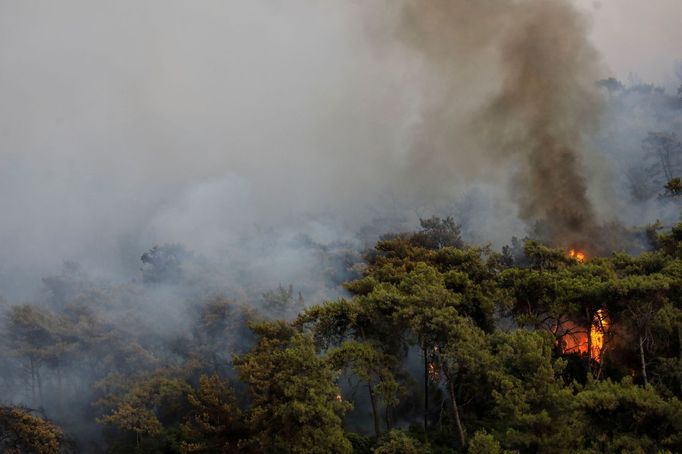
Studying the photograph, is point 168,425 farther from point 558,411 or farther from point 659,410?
point 659,410

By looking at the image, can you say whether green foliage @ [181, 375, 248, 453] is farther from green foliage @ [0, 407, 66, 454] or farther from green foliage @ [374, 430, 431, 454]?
green foliage @ [0, 407, 66, 454]

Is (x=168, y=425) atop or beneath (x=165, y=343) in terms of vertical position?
beneath

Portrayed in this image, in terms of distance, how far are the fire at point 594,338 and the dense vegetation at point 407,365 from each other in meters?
0.50

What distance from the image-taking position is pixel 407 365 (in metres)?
41.3

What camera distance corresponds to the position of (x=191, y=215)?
90062 mm

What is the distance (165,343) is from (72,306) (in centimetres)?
A: 862

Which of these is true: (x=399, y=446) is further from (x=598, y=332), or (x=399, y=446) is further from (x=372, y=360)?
(x=598, y=332)

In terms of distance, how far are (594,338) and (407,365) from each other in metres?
13.8

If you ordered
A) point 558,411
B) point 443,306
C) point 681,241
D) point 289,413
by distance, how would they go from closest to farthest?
point 558,411 → point 289,413 → point 443,306 → point 681,241

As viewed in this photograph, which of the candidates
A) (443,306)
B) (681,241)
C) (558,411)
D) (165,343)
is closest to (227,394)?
(443,306)

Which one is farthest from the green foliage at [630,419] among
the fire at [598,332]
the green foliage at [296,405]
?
the green foliage at [296,405]

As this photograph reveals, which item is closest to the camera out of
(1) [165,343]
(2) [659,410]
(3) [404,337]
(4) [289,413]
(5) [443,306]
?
(2) [659,410]

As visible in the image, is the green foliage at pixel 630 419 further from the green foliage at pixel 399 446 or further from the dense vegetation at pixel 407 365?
the green foliage at pixel 399 446

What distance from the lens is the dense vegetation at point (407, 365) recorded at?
21.4m
